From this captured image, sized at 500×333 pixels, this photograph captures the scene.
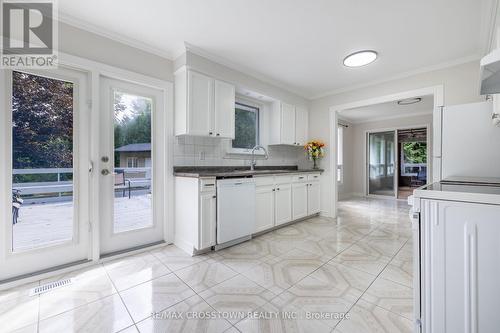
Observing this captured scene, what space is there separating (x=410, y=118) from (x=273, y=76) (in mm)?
4727

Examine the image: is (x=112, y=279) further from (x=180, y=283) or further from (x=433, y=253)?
(x=433, y=253)

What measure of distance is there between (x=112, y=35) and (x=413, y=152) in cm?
829

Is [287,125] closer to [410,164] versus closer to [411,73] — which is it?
[411,73]

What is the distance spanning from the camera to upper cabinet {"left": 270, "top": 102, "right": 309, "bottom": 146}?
3.86 metres

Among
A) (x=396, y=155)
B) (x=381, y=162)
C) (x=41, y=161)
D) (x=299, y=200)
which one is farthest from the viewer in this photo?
(x=381, y=162)

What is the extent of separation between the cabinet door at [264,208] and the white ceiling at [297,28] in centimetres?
181

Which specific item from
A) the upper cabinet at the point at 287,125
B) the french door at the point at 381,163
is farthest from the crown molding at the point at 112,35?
the french door at the point at 381,163

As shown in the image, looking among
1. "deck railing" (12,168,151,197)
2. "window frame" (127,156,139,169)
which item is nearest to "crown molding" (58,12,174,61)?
"window frame" (127,156,139,169)

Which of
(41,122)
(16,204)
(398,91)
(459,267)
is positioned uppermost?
(398,91)

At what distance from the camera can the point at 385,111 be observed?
566 cm

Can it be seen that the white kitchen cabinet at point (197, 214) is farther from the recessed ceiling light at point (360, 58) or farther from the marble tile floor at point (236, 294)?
the recessed ceiling light at point (360, 58)

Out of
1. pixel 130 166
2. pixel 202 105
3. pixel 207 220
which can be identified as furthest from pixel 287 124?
pixel 130 166

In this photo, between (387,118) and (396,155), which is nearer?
(396,155)

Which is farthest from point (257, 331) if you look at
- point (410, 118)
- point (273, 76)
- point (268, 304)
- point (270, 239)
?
point (410, 118)
